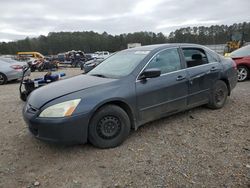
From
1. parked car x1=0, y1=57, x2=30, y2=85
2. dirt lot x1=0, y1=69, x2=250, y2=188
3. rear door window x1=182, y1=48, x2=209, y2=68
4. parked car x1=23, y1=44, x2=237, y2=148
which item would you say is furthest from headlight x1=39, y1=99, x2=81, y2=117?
parked car x1=0, y1=57, x2=30, y2=85

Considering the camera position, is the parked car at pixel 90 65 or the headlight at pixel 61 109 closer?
the headlight at pixel 61 109

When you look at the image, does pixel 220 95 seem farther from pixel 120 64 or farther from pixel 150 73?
pixel 120 64

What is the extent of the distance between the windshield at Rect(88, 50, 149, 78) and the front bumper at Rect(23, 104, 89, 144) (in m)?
1.08

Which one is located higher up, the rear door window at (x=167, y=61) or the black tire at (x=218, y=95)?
the rear door window at (x=167, y=61)

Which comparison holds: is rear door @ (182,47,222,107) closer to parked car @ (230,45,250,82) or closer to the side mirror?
the side mirror

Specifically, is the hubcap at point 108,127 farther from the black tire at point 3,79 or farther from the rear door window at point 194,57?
the black tire at point 3,79

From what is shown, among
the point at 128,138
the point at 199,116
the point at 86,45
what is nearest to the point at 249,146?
the point at 199,116

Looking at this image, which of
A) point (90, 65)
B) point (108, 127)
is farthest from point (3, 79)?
point (108, 127)

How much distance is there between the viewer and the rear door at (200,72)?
15.9 ft

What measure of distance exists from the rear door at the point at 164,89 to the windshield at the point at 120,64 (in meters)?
0.25

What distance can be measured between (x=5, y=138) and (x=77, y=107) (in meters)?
1.82

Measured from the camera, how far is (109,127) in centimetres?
376

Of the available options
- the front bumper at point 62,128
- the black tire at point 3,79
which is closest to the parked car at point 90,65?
the front bumper at point 62,128

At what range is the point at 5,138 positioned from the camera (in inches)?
175
